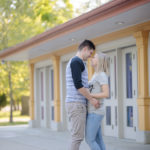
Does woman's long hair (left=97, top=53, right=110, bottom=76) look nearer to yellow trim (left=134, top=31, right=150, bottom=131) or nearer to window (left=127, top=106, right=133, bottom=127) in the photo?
yellow trim (left=134, top=31, right=150, bottom=131)

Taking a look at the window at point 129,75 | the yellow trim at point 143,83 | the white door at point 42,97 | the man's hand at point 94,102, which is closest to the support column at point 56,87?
the white door at point 42,97

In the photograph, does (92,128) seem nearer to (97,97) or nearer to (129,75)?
(97,97)

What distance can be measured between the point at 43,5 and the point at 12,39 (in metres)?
2.82

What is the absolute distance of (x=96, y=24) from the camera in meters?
7.36

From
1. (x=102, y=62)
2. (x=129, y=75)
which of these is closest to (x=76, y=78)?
(x=102, y=62)

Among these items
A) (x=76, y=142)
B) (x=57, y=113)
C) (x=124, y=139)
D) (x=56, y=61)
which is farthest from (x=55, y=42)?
(x=76, y=142)

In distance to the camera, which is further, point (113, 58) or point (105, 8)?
point (113, 58)

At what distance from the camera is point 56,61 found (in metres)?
11.3

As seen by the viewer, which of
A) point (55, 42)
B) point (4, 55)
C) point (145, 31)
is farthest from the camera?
point (4, 55)

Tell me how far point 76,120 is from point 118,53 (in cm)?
480

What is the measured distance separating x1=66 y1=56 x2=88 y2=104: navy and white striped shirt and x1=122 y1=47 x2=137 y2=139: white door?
4.22 metres

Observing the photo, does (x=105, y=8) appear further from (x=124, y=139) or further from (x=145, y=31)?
(x=124, y=139)

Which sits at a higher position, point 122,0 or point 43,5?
point 43,5

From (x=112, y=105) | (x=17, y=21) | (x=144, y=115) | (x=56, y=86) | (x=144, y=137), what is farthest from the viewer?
(x=17, y=21)
